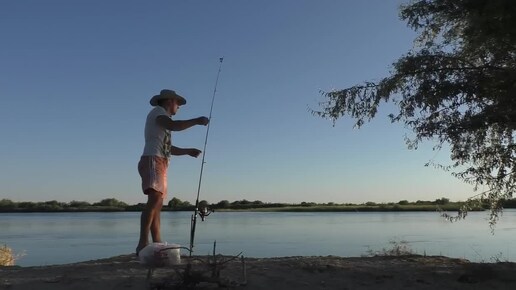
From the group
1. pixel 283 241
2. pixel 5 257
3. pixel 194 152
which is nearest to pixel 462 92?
pixel 194 152

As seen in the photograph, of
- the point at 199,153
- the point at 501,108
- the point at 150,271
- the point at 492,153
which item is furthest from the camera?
the point at 492,153

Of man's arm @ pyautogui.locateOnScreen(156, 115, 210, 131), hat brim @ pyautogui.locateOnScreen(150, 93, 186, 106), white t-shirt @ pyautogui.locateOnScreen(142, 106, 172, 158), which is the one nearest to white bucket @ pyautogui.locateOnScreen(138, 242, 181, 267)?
white t-shirt @ pyautogui.locateOnScreen(142, 106, 172, 158)

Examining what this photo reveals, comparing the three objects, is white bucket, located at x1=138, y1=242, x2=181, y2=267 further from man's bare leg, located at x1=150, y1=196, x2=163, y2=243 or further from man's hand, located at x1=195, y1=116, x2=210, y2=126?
man's hand, located at x1=195, y1=116, x2=210, y2=126

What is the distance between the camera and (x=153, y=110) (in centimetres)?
625

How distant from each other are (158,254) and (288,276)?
52.4 inches

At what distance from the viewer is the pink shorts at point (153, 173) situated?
595 centimetres

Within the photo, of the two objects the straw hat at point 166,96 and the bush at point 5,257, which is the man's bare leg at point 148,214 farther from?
the bush at point 5,257

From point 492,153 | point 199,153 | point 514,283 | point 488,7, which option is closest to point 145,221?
point 199,153

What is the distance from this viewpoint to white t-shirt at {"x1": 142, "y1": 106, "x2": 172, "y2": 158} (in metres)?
6.10

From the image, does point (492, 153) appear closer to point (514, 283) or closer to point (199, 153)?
point (514, 283)

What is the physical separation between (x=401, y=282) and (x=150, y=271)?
8.36 feet

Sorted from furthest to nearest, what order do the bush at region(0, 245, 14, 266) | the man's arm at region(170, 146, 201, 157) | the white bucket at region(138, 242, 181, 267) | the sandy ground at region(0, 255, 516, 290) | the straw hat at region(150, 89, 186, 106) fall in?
the bush at region(0, 245, 14, 266) < the man's arm at region(170, 146, 201, 157) < the straw hat at region(150, 89, 186, 106) < the white bucket at region(138, 242, 181, 267) < the sandy ground at region(0, 255, 516, 290)

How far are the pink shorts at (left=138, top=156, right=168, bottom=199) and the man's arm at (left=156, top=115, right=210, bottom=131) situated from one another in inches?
14.8

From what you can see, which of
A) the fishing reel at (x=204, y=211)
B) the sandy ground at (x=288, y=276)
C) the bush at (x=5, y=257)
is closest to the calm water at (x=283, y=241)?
the bush at (x=5, y=257)
